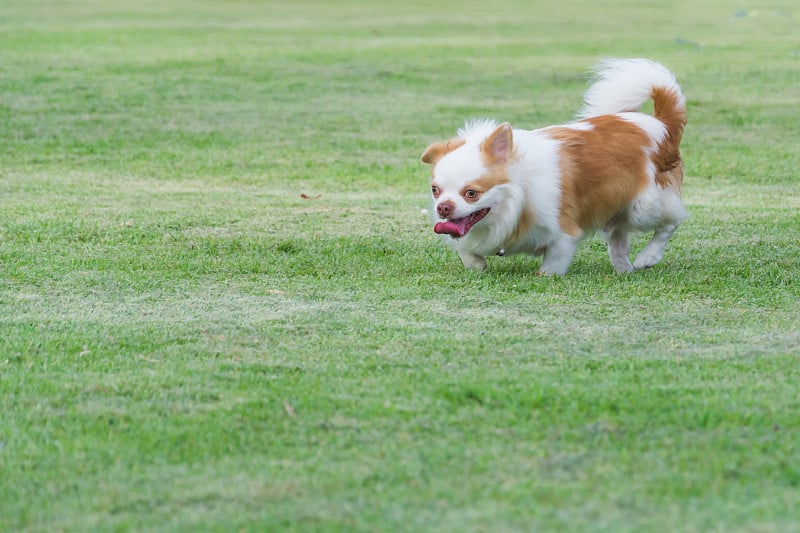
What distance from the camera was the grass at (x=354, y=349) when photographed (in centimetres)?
326

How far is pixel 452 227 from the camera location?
5914 mm

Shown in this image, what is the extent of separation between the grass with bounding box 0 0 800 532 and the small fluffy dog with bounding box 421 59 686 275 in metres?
0.21

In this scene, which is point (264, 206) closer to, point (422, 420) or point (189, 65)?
point (422, 420)

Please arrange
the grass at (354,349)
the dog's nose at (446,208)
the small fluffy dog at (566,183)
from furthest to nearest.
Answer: the small fluffy dog at (566,183), the dog's nose at (446,208), the grass at (354,349)

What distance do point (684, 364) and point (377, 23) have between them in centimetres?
2029

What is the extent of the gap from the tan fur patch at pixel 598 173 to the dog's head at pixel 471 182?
0.34m

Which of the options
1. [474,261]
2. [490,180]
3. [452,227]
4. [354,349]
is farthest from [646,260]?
[354,349]

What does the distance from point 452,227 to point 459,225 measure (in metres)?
0.05

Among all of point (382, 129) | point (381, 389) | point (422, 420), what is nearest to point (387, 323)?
point (381, 389)

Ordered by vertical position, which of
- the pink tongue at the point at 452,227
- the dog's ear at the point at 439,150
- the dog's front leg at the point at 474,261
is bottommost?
the dog's front leg at the point at 474,261

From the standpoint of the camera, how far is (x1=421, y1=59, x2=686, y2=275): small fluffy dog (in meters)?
5.96

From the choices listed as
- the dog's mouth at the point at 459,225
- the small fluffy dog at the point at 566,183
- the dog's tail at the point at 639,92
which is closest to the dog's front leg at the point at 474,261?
the small fluffy dog at the point at 566,183

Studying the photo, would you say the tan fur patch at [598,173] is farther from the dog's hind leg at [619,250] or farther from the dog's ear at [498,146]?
the dog's ear at [498,146]

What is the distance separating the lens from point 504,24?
79.4 feet
